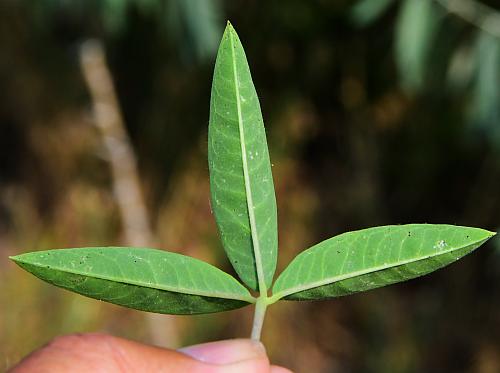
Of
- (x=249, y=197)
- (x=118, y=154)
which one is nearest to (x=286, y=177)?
(x=118, y=154)

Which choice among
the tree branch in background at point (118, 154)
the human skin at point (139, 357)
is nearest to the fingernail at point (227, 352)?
the human skin at point (139, 357)

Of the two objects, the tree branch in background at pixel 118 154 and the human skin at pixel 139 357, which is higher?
the tree branch in background at pixel 118 154

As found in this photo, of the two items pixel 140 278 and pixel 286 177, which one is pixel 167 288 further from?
pixel 286 177

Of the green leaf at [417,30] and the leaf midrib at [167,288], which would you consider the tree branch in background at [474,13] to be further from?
the leaf midrib at [167,288]

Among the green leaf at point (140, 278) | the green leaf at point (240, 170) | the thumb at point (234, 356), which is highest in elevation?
the green leaf at point (240, 170)

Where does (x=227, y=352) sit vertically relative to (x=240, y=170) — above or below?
below

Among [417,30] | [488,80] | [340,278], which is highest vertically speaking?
[417,30]

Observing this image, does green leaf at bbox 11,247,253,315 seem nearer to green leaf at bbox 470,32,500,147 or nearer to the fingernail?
the fingernail

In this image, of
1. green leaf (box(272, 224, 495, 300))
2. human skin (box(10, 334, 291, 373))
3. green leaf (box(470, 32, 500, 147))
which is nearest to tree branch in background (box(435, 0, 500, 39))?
green leaf (box(470, 32, 500, 147))
